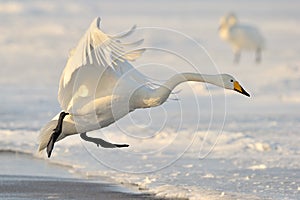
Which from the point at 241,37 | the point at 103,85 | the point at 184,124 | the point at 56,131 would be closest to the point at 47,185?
the point at 56,131

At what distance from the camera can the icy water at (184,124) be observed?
9.52 metres

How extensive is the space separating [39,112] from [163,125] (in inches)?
92.5

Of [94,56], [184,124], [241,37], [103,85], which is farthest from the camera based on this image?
[241,37]

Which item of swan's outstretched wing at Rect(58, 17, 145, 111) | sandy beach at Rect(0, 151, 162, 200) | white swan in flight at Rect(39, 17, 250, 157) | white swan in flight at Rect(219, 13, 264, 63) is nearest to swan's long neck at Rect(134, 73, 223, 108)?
white swan in flight at Rect(39, 17, 250, 157)

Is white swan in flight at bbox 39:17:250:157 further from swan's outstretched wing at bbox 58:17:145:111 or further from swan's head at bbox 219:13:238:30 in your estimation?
swan's head at bbox 219:13:238:30

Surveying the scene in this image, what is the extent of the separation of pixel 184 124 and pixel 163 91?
4.98m

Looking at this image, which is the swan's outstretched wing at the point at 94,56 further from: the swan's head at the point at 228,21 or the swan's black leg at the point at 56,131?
the swan's head at the point at 228,21

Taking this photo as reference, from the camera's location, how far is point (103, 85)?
8.71m

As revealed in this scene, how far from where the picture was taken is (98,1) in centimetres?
4009

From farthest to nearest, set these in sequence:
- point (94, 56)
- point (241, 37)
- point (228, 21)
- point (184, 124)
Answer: point (228, 21) < point (241, 37) < point (184, 124) < point (94, 56)

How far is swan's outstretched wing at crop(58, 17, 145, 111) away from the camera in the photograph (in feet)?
26.8

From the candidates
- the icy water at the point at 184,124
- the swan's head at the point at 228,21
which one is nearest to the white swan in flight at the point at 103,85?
the icy water at the point at 184,124

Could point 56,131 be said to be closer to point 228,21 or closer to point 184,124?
point 184,124

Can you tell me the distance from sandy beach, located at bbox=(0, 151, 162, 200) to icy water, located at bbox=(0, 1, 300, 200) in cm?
20
